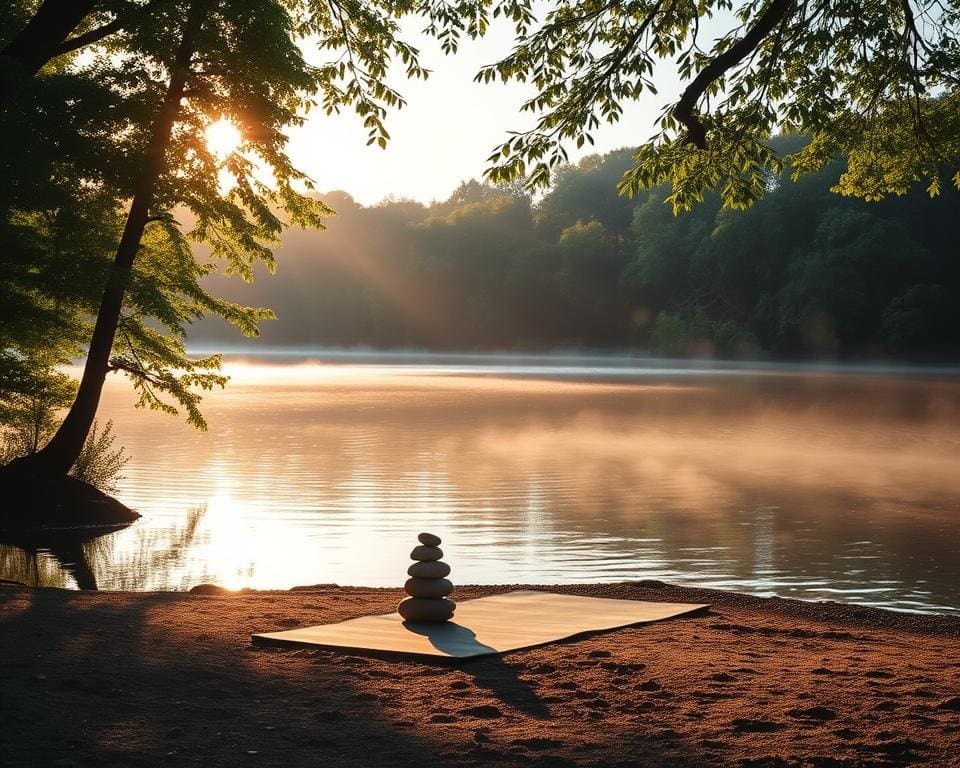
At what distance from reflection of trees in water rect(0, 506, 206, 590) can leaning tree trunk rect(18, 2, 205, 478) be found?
4.35ft

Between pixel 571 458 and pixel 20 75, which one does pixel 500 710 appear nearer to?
pixel 20 75

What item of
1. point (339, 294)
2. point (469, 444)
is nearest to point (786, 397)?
point (469, 444)

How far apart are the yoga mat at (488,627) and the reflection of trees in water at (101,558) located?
468 cm

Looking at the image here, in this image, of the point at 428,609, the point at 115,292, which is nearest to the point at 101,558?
the point at 115,292

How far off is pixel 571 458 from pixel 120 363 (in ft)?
35.8

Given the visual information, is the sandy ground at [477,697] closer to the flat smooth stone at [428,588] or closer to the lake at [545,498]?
the flat smooth stone at [428,588]

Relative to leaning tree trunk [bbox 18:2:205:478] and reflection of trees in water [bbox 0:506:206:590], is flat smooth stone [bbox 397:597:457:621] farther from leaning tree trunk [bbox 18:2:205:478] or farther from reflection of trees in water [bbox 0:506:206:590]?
leaning tree trunk [bbox 18:2:205:478]

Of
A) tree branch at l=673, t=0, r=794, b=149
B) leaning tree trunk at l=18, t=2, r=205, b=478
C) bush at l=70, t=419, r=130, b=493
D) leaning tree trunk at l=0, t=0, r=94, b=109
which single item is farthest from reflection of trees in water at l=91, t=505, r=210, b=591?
tree branch at l=673, t=0, r=794, b=149

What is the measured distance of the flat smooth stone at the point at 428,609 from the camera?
905 centimetres

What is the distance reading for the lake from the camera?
14156mm

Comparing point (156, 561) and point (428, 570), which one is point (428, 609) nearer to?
point (428, 570)

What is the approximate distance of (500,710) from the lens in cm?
689

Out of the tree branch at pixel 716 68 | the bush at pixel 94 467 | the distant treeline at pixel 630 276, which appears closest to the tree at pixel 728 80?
the tree branch at pixel 716 68

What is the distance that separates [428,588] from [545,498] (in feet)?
36.9
